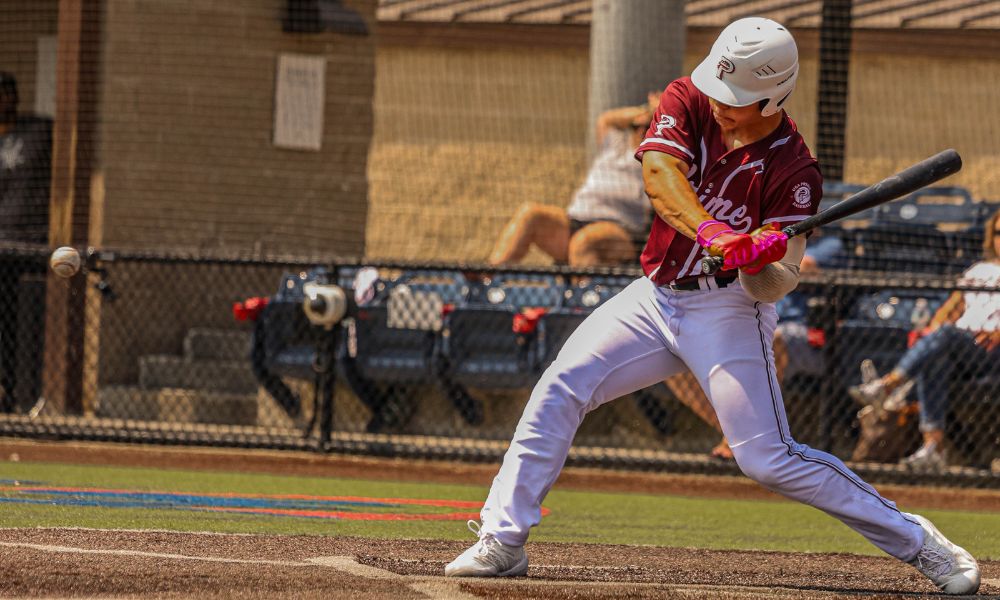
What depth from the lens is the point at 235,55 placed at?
12.3 m

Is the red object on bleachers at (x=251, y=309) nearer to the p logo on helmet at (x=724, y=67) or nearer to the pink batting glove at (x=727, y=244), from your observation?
the p logo on helmet at (x=724, y=67)

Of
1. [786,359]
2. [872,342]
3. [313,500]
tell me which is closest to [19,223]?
[313,500]

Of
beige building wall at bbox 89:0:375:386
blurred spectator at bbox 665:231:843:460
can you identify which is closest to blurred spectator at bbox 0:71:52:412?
beige building wall at bbox 89:0:375:386

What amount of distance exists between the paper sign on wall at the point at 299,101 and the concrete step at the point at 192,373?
206cm

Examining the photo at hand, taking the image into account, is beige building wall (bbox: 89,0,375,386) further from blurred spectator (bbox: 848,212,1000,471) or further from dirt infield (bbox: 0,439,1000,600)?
dirt infield (bbox: 0,439,1000,600)

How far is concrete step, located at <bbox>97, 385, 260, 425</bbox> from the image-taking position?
10.7m

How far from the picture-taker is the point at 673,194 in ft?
15.2

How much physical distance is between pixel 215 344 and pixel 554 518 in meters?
5.04

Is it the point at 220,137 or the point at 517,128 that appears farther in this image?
the point at 517,128

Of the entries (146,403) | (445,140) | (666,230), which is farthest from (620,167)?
(445,140)

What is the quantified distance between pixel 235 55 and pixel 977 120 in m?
7.13

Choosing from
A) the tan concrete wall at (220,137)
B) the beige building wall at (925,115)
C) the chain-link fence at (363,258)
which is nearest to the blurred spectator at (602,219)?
the chain-link fence at (363,258)

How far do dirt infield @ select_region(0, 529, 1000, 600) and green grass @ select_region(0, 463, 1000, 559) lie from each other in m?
0.52

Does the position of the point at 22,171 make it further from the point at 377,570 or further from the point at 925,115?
the point at 925,115
